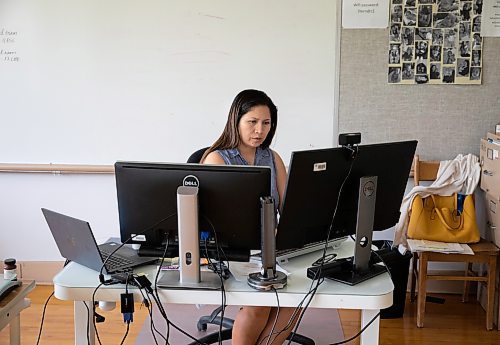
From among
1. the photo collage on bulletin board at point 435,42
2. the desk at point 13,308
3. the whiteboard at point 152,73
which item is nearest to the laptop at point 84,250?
the desk at point 13,308

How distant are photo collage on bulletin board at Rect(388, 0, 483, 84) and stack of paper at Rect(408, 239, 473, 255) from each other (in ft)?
2.99

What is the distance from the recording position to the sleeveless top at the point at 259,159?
9.40ft

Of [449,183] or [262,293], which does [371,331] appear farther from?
[449,183]

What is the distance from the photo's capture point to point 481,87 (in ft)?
12.2

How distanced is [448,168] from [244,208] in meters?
1.98

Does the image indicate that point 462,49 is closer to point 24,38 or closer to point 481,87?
point 481,87

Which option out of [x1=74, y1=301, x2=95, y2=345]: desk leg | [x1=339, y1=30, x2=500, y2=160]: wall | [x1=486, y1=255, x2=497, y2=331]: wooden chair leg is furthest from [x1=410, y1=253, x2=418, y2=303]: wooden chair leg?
[x1=74, y1=301, x2=95, y2=345]: desk leg

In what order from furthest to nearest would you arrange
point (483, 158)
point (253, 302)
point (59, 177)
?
point (59, 177) < point (483, 158) < point (253, 302)

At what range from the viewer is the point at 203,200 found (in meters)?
2.04

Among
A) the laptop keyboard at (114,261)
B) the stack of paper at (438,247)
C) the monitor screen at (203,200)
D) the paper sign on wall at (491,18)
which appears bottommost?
the stack of paper at (438,247)

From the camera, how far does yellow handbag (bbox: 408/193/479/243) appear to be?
3553 mm

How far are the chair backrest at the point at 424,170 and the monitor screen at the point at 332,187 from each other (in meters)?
1.48

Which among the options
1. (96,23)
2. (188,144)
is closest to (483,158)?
(188,144)

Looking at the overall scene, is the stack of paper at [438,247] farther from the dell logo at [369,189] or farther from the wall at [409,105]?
the dell logo at [369,189]
